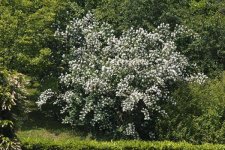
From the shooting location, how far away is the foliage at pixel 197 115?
19.3 metres

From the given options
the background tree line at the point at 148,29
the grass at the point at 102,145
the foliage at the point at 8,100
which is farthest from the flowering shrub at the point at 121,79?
the foliage at the point at 8,100

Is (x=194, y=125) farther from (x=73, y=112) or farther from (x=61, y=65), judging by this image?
(x=61, y=65)

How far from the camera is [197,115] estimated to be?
65.2ft

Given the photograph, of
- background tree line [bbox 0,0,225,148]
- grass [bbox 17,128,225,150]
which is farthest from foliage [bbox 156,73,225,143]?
grass [bbox 17,128,225,150]

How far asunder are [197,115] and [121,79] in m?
2.94

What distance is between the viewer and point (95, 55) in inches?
843

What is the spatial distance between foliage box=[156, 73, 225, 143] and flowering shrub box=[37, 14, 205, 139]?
18.1 inches

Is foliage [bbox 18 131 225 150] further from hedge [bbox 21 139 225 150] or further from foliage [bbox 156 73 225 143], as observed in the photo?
foliage [bbox 156 73 225 143]

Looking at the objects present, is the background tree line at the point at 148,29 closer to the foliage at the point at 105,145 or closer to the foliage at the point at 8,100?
the foliage at the point at 105,145

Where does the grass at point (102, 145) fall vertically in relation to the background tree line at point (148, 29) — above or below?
below

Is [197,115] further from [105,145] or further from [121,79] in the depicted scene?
[105,145]

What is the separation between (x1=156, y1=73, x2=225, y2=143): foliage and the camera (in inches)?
760

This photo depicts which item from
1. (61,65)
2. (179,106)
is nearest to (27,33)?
(61,65)

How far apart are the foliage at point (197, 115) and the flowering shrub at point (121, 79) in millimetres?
460
